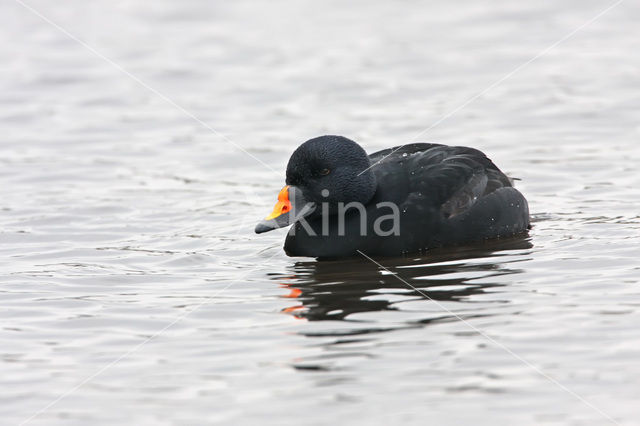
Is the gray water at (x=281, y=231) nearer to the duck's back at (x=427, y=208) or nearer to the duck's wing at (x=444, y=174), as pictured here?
the duck's back at (x=427, y=208)

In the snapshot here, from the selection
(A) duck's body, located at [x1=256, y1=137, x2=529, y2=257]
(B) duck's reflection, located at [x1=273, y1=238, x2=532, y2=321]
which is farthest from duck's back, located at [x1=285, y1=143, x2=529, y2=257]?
(B) duck's reflection, located at [x1=273, y1=238, x2=532, y2=321]

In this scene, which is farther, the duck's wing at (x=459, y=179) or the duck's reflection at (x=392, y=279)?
the duck's wing at (x=459, y=179)

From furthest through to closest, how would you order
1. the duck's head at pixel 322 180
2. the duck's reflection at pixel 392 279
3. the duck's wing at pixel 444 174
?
the duck's wing at pixel 444 174, the duck's head at pixel 322 180, the duck's reflection at pixel 392 279

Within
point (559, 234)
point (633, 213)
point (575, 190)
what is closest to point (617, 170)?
point (575, 190)

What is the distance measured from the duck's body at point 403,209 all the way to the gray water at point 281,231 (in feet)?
0.65

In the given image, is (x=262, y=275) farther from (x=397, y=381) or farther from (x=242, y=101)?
(x=242, y=101)

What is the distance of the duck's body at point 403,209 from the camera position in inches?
344

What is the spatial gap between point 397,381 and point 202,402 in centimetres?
108

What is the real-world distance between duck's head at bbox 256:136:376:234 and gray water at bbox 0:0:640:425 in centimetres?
43

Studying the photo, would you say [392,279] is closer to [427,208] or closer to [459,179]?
[427,208]

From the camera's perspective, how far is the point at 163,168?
12.2 meters

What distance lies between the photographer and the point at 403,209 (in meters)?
8.77

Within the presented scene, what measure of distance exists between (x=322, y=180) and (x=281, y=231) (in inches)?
56.9

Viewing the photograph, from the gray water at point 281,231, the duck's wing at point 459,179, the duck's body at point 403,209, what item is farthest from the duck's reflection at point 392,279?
the duck's wing at point 459,179
